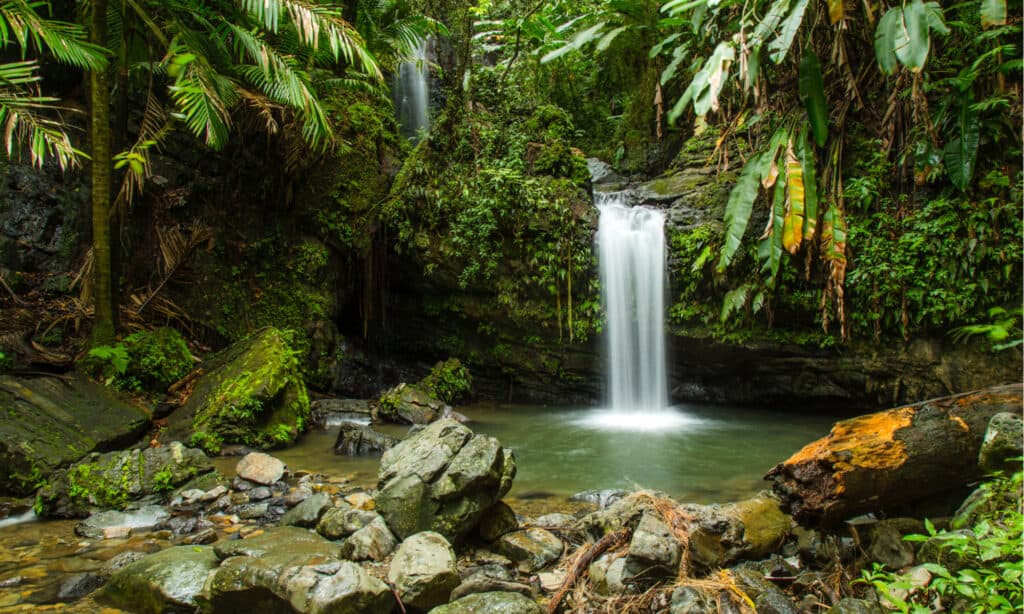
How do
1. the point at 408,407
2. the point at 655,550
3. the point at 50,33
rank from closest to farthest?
the point at 655,550 < the point at 50,33 < the point at 408,407

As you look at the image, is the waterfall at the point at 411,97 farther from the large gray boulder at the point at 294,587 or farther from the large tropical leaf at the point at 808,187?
the large gray boulder at the point at 294,587

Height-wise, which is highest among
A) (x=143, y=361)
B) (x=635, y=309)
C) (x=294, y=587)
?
(x=635, y=309)

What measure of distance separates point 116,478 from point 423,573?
313cm

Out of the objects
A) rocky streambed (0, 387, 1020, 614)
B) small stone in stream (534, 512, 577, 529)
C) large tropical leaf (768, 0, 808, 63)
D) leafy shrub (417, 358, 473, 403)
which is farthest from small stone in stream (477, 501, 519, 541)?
leafy shrub (417, 358, 473, 403)

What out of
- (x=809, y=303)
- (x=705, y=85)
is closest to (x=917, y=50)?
A: (x=705, y=85)

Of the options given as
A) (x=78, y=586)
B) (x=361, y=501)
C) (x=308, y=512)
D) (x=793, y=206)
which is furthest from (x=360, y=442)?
(x=793, y=206)

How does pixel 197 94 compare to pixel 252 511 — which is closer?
pixel 252 511

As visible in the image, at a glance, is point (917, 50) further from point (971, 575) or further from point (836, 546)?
point (971, 575)

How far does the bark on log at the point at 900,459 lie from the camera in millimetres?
3148

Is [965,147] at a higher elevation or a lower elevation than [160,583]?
higher

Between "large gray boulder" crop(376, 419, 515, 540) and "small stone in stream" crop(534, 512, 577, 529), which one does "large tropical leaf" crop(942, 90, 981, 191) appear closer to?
"small stone in stream" crop(534, 512, 577, 529)

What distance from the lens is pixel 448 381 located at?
28.9 feet

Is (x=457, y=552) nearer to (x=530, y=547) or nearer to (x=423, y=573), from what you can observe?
(x=530, y=547)

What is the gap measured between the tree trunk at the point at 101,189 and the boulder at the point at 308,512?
12.8ft
